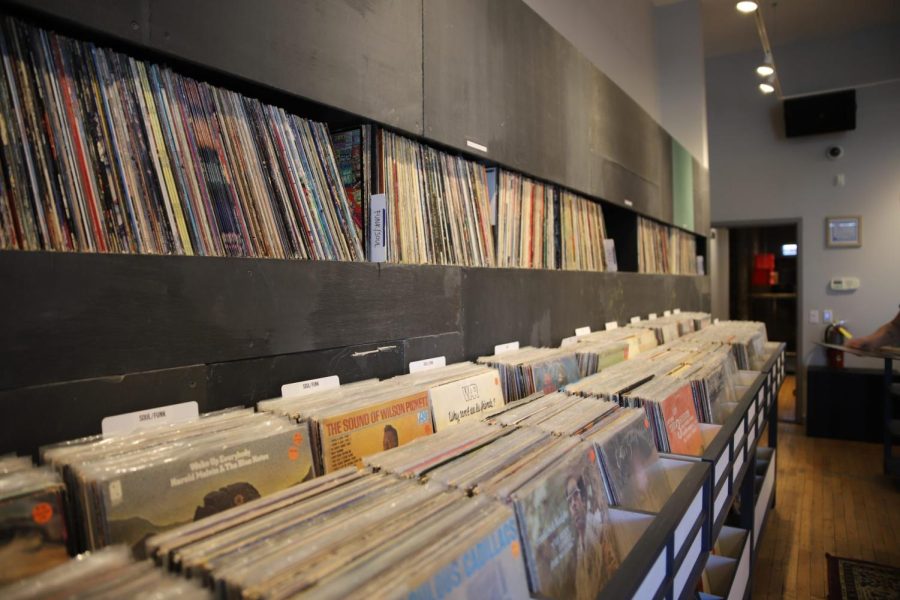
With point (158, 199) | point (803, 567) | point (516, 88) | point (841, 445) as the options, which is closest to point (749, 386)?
point (516, 88)

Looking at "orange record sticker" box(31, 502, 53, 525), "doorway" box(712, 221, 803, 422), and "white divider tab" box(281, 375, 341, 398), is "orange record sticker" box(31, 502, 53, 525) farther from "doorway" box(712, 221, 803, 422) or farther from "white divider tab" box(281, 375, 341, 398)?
"doorway" box(712, 221, 803, 422)

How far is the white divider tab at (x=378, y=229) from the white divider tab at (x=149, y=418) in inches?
19.8

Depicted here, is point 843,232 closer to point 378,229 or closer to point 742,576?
point 742,576

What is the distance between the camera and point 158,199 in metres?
0.84

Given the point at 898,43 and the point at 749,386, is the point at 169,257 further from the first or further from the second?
the point at 898,43

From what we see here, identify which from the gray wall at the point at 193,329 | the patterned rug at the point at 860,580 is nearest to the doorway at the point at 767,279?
the patterned rug at the point at 860,580

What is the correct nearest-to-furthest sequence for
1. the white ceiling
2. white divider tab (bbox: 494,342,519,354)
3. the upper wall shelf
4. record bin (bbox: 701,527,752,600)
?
the upper wall shelf, white divider tab (bbox: 494,342,519,354), record bin (bbox: 701,527,752,600), the white ceiling

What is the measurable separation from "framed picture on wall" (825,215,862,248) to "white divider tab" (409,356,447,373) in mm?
6552

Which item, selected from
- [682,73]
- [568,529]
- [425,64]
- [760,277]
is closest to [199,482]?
[568,529]

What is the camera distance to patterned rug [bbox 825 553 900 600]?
2496 millimetres

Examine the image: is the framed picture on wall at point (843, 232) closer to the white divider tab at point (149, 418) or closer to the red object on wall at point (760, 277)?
the red object on wall at point (760, 277)

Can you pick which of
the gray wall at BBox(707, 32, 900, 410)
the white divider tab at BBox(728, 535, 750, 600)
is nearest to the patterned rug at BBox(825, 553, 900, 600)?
the white divider tab at BBox(728, 535, 750, 600)

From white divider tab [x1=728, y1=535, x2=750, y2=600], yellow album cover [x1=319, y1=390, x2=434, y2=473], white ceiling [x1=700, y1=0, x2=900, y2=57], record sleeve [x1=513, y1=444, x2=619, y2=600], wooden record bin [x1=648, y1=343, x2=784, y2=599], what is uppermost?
white ceiling [x1=700, y1=0, x2=900, y2=57]

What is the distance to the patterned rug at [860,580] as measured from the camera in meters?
2.50
